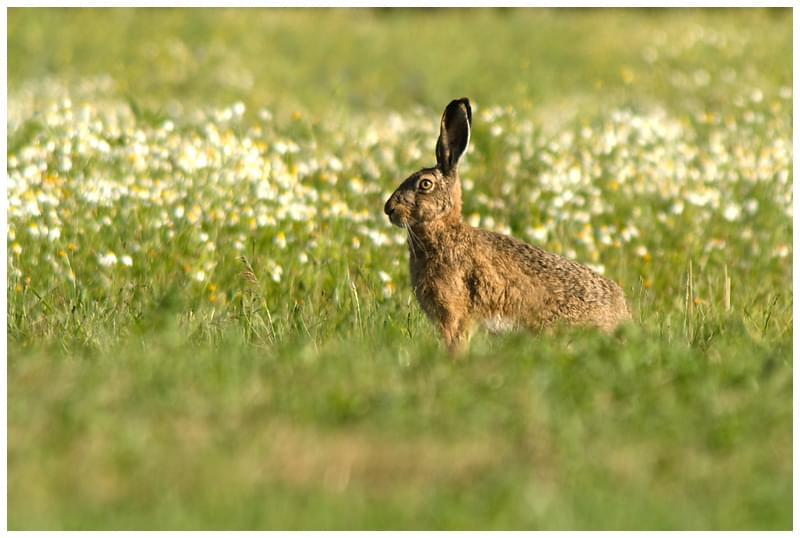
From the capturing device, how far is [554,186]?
871 cm

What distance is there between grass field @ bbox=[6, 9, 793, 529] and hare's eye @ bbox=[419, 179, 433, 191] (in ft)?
2.18

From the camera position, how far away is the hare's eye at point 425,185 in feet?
20.1

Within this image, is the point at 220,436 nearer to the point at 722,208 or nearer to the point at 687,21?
the point at 722,208

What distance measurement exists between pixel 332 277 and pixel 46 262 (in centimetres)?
163

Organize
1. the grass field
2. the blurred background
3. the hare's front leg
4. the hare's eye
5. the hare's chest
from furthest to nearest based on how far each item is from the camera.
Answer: the blurred background < the hare's eye < the hare's chest < the hare's front leg < the grass field

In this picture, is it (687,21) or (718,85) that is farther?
(687,21)

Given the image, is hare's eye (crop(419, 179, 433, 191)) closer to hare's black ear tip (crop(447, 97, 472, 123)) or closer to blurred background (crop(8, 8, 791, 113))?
hare's black ear tip (crop(447, 97, 472, 123))

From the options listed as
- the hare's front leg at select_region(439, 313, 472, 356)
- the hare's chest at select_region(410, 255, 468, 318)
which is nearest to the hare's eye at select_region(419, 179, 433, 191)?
the hare's chest at select_region(410, 255, 468, 318)

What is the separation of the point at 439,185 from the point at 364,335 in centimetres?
87

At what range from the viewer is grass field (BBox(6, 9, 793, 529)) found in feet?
13.0

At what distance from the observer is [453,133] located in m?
6.16

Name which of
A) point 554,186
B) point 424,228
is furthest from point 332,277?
point 554,186
